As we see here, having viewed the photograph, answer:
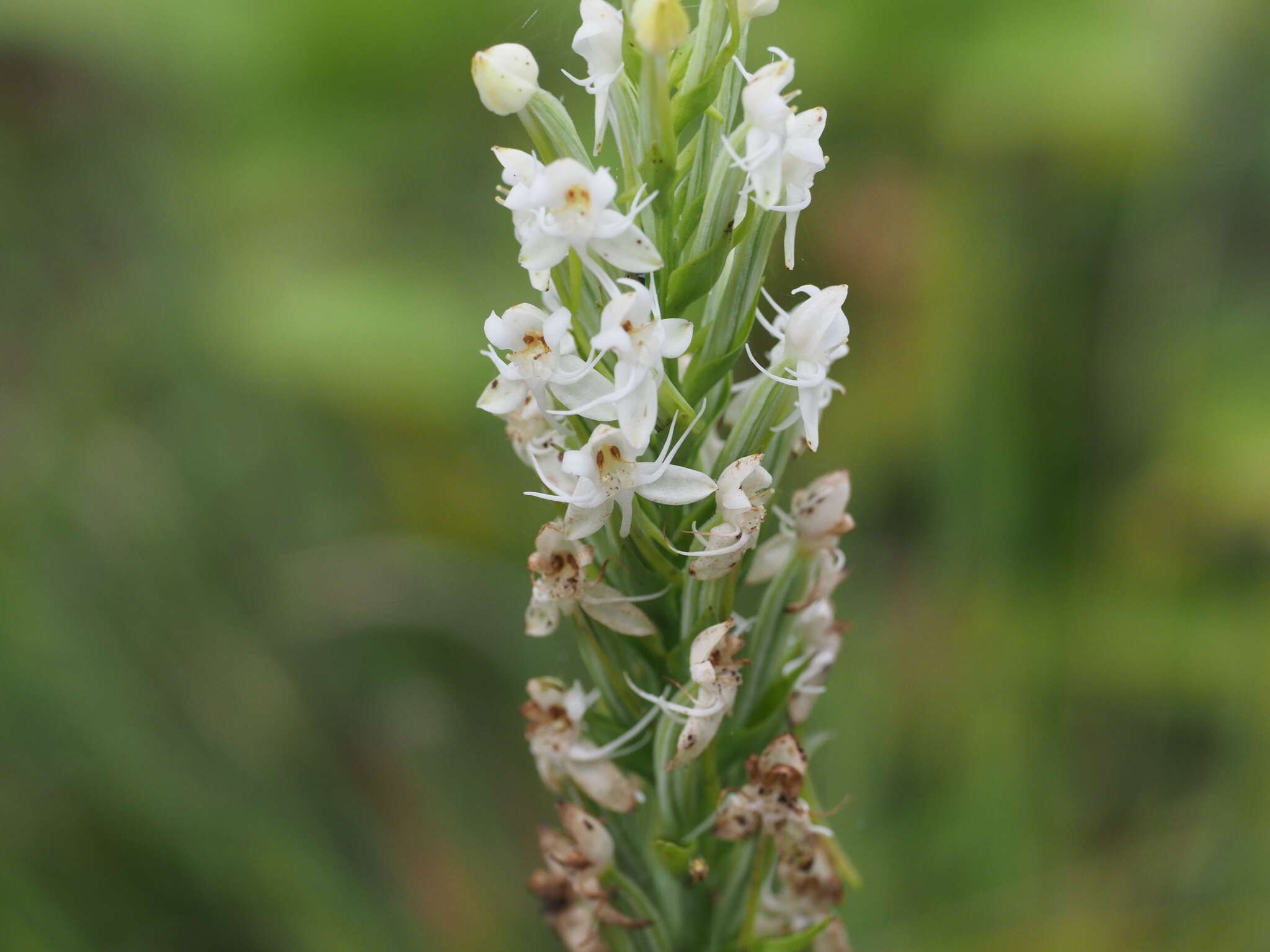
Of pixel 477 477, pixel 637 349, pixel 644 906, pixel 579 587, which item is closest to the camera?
pixel 637 349

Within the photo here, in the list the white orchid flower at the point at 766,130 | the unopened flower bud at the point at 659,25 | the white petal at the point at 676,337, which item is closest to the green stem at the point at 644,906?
the white petal at the point at 676,337

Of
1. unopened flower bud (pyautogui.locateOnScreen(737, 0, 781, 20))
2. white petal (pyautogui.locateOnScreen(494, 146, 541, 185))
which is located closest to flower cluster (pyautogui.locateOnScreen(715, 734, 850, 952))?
white petal (pyautogui.locateOnScreen(494, 146, 541, 185))

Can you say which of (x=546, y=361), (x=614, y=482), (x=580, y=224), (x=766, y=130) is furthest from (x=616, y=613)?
(x=766, y=130)

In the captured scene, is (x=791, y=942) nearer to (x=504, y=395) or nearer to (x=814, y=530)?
(x=814, y=530)

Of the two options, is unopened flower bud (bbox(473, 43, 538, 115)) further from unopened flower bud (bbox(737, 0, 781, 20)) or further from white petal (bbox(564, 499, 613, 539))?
white petal (bbox(564, 499, 613, 539))

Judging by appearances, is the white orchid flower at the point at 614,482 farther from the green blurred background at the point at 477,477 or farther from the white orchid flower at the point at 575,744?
the green blurred background at the point at 477,477

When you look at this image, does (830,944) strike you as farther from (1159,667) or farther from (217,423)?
(217,423)
